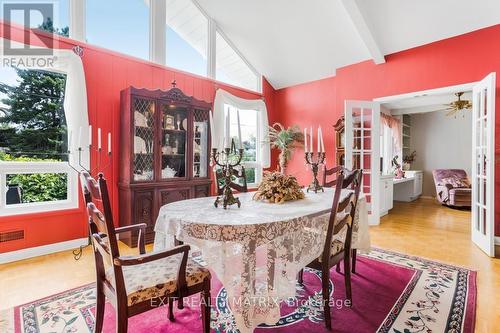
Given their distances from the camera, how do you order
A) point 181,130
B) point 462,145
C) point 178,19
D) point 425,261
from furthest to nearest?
point 462,145, point 178,19, point 181,130, point 425,261

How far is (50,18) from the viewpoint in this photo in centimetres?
303

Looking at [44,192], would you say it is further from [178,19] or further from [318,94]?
[318,94]

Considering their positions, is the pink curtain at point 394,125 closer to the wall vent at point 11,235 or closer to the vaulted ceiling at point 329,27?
the vaulted ceiling at point 329,27

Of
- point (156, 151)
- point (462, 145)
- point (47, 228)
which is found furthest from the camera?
point (462, 145)

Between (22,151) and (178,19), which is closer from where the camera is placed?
(22,151)

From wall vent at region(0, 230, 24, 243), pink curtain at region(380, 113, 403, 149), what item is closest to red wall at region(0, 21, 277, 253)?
wall vent at region(0, 230, 24, 243)

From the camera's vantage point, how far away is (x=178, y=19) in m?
4.23

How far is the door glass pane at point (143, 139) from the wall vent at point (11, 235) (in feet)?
4.13

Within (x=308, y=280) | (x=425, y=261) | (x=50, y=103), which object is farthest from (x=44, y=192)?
(x=425, y=261)

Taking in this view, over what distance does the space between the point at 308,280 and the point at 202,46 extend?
3985 mm

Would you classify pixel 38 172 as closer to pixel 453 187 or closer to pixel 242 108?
pixel 242 108

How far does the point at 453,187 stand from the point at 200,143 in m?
5.50

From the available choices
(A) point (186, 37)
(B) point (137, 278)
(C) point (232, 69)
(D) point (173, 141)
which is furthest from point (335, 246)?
(C) point (232, 69)

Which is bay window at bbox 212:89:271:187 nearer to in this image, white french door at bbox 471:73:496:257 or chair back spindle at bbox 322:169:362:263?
white french door at bbox 471:73:496:257
